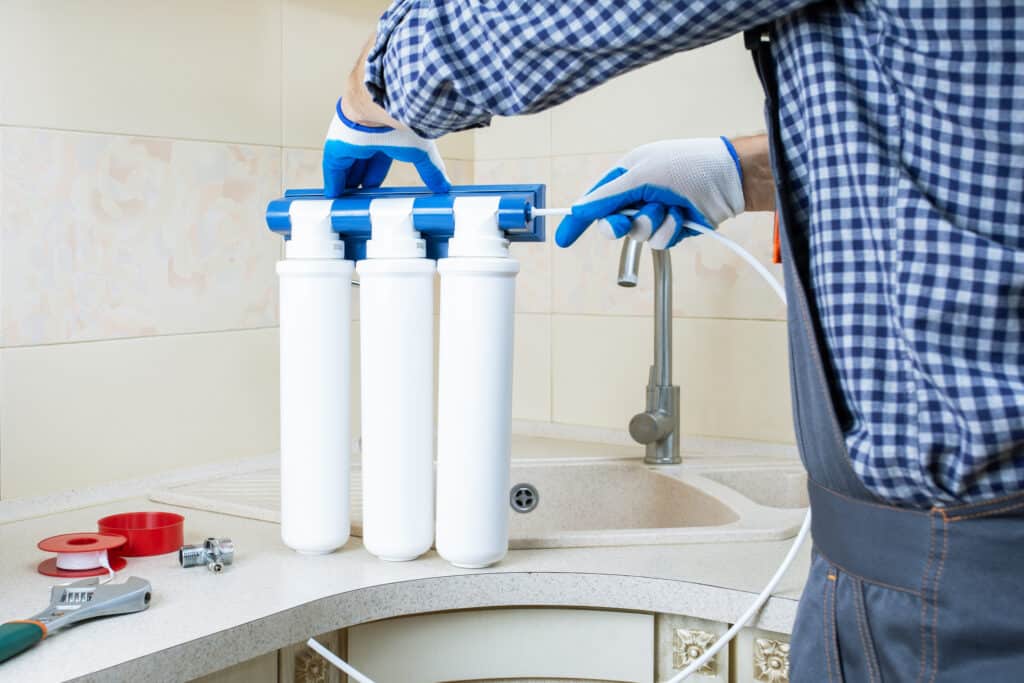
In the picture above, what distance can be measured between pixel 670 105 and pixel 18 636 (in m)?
1.22

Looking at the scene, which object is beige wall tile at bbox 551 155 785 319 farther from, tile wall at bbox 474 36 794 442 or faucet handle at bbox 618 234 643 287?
faucet handle at bbox 618 234 643 287

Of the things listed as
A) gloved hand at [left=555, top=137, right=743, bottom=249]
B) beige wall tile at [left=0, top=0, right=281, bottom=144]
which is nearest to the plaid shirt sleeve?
gloved hand at [left=555, top=137, right=743, bottom=249]

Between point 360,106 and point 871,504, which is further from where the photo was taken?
point 360,106

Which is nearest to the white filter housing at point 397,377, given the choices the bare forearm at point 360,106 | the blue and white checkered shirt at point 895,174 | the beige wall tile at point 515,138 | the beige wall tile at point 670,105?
the bare forearm at point 360,106

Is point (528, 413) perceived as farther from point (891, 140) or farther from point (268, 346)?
point (891, 140)

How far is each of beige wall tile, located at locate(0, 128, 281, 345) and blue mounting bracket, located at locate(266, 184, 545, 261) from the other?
0.38 m

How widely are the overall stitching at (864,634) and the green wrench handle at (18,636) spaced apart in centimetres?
60

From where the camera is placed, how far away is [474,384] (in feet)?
3.25

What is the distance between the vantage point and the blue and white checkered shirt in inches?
23.5

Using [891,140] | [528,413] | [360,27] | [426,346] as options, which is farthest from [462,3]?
[528,413]

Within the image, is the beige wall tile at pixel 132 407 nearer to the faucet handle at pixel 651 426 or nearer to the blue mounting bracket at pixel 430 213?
the blue mounting bracket at pixel 430 213

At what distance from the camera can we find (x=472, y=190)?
1.03 meters

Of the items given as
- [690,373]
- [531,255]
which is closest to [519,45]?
[690,373]

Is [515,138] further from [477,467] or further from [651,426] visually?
[477,467]
